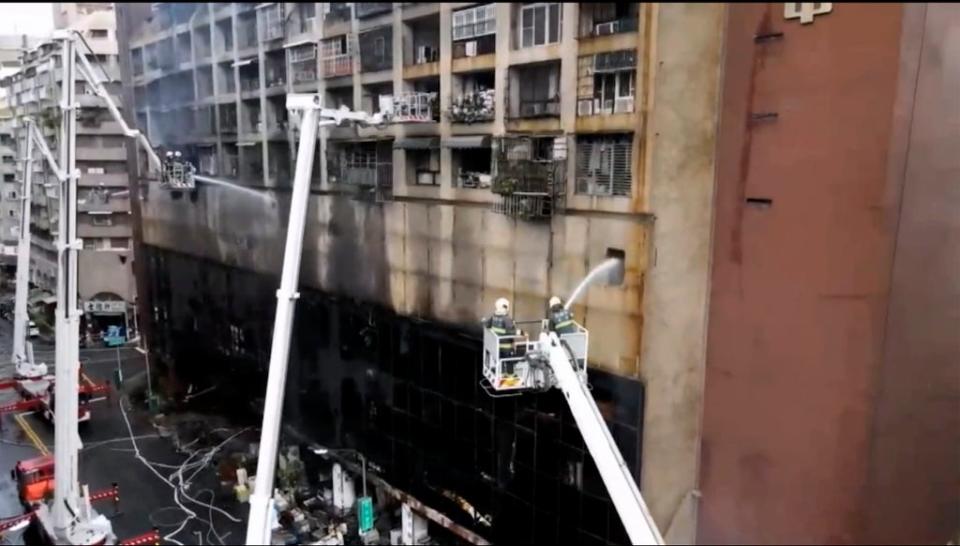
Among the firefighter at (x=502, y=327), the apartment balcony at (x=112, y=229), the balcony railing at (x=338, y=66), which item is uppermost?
the balcony railing at (x=338, y=66)

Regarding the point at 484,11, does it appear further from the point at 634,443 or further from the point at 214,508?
the point at 214,508

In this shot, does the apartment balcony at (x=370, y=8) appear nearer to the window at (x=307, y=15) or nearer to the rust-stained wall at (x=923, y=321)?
the window at (x=307, y=15)

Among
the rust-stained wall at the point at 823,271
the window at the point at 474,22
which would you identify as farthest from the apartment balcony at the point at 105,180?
the rust-stained wall at the point at 823,271

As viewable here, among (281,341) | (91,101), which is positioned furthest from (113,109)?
(281,341)

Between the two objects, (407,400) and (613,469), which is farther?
(407,400)

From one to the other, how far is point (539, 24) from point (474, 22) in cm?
43

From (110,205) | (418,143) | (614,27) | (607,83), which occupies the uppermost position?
(614,27)

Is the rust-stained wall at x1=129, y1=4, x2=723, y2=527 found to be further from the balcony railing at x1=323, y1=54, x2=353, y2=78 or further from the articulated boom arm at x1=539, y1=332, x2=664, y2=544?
the articulated boom arm at x1=539, y1=332, x2=664, y2=544

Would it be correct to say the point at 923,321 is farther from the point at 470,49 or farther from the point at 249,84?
the point at 249,84

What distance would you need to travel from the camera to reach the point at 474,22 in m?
3.71

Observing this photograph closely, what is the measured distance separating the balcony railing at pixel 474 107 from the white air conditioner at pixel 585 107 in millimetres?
583

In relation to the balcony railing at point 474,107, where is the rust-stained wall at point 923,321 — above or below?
below

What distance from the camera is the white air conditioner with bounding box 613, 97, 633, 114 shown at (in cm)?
313

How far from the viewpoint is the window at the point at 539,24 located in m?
3.40
